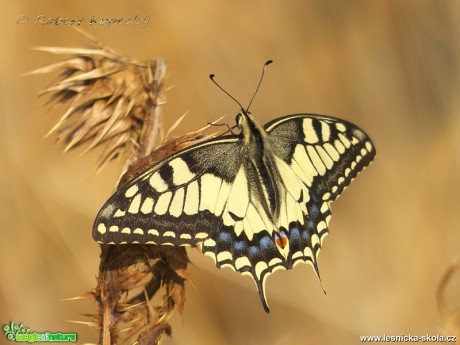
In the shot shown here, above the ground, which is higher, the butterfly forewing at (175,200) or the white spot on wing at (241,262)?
the butterfly forewing at (175,200)

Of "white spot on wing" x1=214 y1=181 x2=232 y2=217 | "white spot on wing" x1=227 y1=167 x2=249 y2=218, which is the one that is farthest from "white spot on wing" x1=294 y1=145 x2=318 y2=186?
"white spot on wing" x1=214 y1=181 x2=232 y2=217

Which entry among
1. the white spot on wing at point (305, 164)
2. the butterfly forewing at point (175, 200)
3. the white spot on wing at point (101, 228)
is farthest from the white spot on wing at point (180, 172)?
the white spot on wing at point (305, 164)

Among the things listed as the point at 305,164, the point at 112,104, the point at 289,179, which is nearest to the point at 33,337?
the point at 112,104

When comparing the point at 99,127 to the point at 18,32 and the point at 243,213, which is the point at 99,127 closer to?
the point at 243,213

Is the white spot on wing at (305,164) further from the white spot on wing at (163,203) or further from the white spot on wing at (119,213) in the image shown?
the white spot on wing at (119,213)

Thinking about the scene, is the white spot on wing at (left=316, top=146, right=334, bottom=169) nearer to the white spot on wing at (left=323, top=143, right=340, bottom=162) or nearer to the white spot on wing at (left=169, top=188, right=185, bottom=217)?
the white spot on wing at (left=323, top=143, right=340, bottom=162)

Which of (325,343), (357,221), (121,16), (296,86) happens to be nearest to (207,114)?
(296,86)
